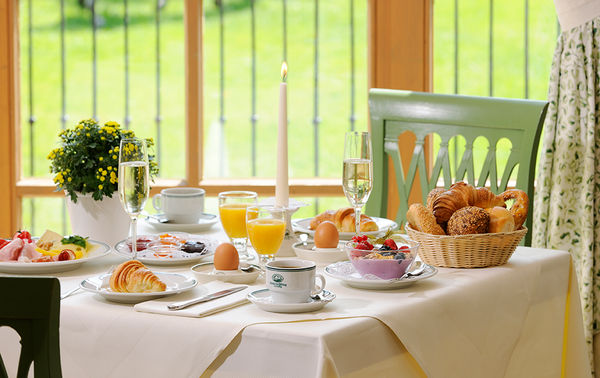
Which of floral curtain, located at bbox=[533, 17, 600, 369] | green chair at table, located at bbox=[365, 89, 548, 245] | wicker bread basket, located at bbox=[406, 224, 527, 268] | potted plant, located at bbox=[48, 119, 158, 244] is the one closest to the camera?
wicker bread basket, located at bbox=[406, 224, 527, 268]

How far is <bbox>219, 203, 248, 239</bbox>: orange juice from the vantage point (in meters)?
1.77

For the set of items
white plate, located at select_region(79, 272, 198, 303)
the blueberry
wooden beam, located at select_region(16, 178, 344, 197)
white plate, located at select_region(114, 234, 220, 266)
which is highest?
wooden beam, located at select_region(16, 178, 344, 197)

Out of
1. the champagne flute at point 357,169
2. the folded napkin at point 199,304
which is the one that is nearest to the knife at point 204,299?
the folded napkin at point 199,304

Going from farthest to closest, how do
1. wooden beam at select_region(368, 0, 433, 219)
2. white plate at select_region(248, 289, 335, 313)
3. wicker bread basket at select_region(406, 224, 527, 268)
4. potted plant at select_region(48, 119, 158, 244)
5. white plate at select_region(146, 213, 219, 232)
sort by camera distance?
wooden beam at select_region(368, 0, 433, 219) → white plate at select_region(146, 213, 219, 232) → potted plant at select_region(48, 119, 158, 244) → wicker bread basket at select_region(406, 224, 527, 268) → white plate at select_region(248, 289, 335, 313)

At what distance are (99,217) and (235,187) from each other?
1752mm

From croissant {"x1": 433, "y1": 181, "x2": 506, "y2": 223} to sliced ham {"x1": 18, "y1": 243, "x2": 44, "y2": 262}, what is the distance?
0.84 m

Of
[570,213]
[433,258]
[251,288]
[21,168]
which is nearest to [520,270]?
[433,258]

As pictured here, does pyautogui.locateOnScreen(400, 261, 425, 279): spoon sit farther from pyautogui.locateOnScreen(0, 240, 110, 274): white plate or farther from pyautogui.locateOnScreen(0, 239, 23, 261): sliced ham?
pyautogui.locateOnScreen(0, 239, 23, 261): sliced ham

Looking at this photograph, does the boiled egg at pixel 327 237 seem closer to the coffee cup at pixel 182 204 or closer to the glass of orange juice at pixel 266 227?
the glass of orange juice at pixel 266 227

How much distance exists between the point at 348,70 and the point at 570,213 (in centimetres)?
126

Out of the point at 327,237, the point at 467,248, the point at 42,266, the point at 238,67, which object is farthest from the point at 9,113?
the point at 467,248

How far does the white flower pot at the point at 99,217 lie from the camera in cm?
193

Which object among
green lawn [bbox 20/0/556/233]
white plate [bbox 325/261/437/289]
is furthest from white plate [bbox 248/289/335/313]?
green lawn [bbox 20/0/556/233]

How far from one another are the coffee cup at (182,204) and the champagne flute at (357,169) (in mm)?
520
